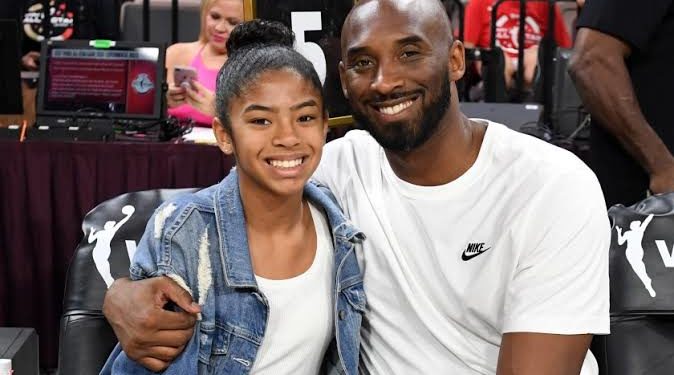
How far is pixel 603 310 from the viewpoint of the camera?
7.64 feet

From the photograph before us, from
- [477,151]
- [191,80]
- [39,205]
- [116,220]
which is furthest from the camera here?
[191,80]

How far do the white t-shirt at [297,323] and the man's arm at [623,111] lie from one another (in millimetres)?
1233

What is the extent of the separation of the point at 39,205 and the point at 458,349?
243 cm

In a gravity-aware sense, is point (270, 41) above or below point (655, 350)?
above

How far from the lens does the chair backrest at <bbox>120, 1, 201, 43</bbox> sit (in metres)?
6.55

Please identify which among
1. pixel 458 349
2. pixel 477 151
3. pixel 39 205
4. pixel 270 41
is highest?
pixel 270 41

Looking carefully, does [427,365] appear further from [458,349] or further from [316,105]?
[316,105]

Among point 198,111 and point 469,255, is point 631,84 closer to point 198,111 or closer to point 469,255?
point 469,255

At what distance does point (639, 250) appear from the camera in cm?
269

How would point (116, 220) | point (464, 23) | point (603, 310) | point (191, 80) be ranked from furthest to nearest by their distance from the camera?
point (464, 23), point (191, 80), point (116, 220), point (603, 310)

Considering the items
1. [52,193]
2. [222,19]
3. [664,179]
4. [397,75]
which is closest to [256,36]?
[397,75]

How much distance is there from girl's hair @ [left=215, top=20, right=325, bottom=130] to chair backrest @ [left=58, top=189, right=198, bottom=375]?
39cm

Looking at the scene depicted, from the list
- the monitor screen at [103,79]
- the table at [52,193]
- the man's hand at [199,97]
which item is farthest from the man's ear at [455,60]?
the man's hand at [199,97]

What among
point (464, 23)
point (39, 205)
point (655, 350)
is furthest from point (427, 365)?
point (464, 23)
